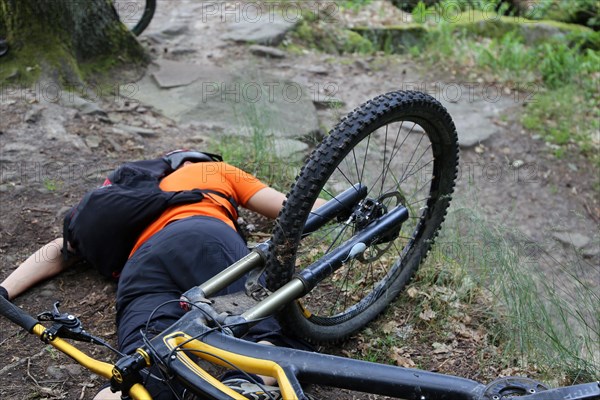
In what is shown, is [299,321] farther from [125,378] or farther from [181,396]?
[125,378]

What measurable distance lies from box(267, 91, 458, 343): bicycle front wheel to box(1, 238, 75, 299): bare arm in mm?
1194

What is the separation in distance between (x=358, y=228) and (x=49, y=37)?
3365 mm

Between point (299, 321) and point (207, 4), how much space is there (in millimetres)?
6153

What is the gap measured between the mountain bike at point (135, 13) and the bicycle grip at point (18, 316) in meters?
4.63

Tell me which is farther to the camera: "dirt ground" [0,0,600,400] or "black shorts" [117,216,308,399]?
"dirt ground" [0,0,600,400]

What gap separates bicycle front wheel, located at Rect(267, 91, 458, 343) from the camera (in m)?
2.52

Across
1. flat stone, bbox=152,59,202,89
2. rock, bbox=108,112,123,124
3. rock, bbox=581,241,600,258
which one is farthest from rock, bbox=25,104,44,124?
rock, bbox=581,241,600,258

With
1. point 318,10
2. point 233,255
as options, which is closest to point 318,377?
point 233,255

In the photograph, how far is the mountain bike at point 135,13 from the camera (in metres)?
6.65

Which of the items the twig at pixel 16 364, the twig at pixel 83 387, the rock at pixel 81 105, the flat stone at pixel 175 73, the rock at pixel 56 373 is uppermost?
the rock at pixel 81 105

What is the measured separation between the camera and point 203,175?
11.1 ft

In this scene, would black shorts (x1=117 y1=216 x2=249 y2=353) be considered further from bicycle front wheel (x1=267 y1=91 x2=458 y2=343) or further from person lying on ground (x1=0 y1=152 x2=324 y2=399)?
bicycle front wheel (x1=267 y1=91 x2=458 y2=343)

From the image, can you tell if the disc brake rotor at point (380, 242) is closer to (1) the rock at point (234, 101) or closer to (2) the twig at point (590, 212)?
(1) the rock at point (234, 101)

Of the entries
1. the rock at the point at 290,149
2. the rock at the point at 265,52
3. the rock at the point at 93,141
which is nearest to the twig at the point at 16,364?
the rock at the point at 93,141
